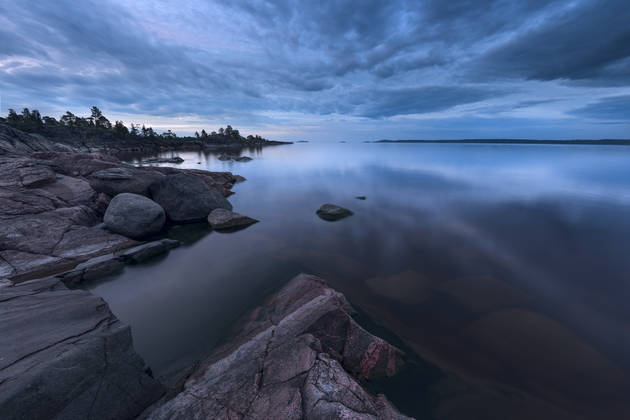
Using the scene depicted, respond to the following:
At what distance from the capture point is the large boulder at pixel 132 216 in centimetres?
1051

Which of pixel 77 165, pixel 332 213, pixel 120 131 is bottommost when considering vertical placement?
pixel 332 213

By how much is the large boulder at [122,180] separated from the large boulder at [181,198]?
1.81 ft

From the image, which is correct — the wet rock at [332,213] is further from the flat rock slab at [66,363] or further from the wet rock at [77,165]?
the wet rock at [77,165]

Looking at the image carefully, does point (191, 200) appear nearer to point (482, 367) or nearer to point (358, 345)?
point (358, 345)

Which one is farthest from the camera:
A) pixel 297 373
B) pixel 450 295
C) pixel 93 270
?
pixel 93 270

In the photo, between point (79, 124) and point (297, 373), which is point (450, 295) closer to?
point (297, 373)

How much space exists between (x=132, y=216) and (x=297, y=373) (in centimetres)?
1184

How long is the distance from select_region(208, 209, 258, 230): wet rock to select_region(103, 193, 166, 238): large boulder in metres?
2.78

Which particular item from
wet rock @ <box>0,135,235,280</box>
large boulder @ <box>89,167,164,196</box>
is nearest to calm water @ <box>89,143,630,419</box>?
wet rock @ <box>0,135,235,280</box>

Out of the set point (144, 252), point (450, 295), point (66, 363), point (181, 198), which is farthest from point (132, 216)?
point (450, 295)

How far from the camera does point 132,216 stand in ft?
35.5

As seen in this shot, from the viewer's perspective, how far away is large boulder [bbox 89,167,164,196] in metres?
12.7

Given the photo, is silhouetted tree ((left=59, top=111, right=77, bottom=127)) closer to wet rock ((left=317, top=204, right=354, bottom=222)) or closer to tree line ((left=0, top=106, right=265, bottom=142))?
tree line ((left=0, top=106, right=265, bottom=142))

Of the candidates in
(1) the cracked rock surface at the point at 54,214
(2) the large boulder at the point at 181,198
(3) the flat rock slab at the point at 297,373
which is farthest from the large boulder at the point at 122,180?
Result: (3) the flat rock slab at the point at 297,373
